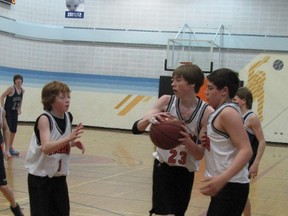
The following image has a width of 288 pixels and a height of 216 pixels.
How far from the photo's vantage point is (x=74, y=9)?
65.4 feet

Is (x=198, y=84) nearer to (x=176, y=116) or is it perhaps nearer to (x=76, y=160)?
(x=176, y=116)

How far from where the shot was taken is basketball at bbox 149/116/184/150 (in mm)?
3463

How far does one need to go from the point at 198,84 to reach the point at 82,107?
1656 centimetres

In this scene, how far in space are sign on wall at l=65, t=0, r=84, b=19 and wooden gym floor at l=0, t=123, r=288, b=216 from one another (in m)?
8.20

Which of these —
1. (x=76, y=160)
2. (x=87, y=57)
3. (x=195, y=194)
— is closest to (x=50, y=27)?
(x=87, y=57)

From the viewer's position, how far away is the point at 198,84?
3.67 m

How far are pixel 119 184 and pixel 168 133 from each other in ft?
14.7

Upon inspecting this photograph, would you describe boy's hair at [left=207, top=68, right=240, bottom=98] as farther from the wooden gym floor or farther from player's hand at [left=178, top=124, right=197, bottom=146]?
the wooden gym floor

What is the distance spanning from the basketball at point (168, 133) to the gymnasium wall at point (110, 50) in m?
14.9

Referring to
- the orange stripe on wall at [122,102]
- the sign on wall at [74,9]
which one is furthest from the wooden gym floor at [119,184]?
the sign on wall at [74,9]

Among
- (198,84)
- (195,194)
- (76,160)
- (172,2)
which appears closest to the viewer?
(198,84)

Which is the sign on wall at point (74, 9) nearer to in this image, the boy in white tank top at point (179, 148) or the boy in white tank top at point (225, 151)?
the boy in white tank top at point (179, 148)

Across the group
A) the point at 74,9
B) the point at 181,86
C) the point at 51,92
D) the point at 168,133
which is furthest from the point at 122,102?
the point at 168,133

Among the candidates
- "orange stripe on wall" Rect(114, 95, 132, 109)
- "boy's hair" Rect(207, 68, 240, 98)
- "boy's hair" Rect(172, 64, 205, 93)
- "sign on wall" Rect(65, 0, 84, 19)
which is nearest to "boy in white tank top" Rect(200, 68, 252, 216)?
"boy's hair" Rect(207, 68, 240, 98)
